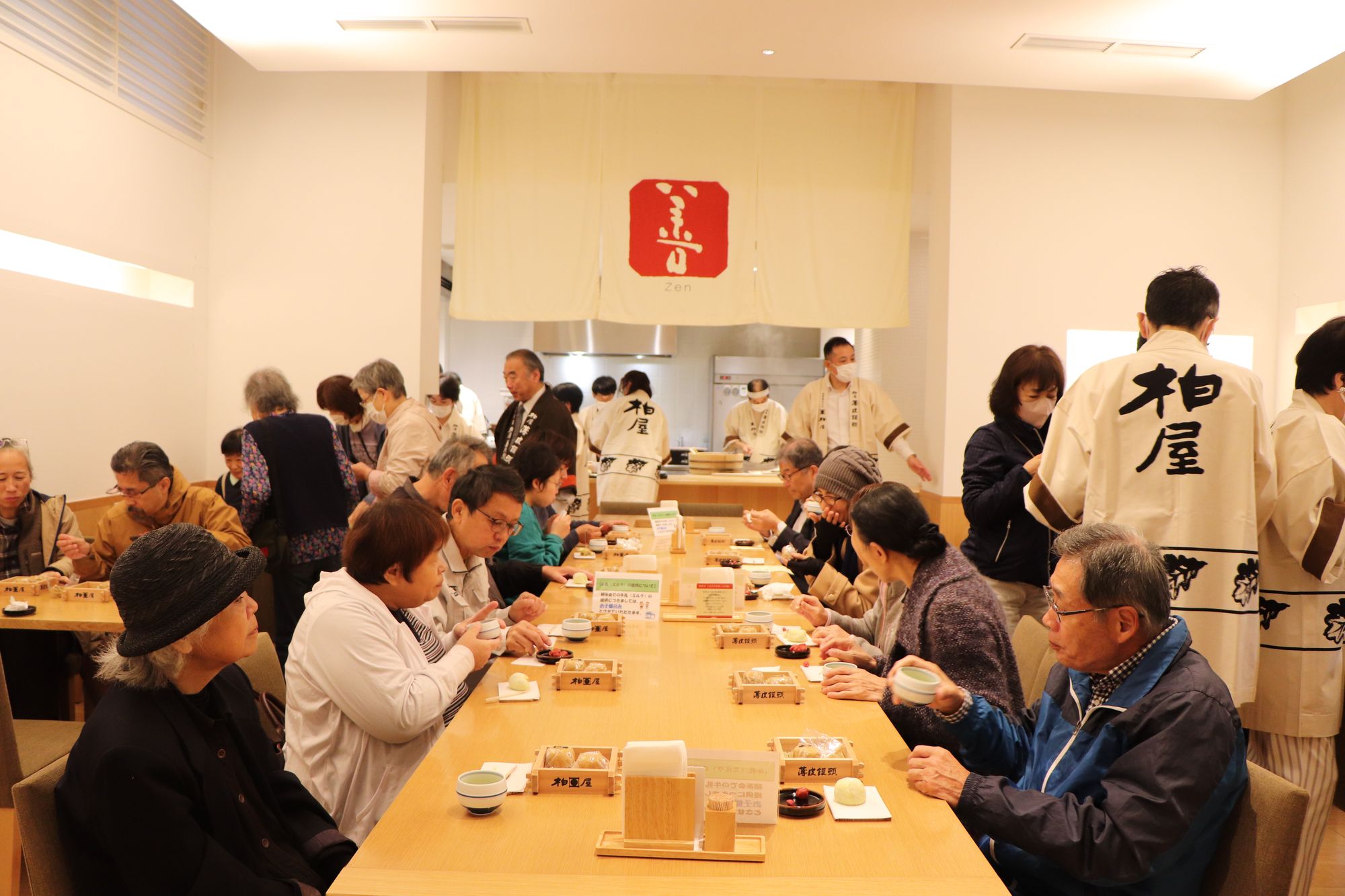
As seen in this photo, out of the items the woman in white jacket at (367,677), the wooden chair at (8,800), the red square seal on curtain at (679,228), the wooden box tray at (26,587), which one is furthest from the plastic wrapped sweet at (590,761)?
the red square seal on curtain at (679,228)

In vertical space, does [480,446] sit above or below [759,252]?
below

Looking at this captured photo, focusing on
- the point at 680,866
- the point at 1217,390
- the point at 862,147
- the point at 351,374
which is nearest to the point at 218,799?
the point at 680,866

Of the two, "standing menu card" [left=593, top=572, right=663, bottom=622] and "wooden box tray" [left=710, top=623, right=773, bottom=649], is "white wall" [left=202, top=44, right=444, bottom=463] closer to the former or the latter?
"standing menu card" [left=593, top=572, right=663, bottom=622]

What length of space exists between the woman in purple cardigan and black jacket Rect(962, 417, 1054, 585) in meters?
0.93

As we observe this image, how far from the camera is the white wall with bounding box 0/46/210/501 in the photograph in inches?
169

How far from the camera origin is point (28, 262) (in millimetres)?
4348

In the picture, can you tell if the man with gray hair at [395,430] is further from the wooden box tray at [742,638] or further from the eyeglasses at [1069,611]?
the eyeglasses at [1069,611]

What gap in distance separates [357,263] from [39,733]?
12.3ft

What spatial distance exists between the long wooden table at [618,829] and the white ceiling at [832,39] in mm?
3647

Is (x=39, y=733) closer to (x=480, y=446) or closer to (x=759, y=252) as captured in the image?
(x=480, y=446)

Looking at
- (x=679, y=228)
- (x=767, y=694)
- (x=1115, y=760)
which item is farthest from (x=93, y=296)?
(x=1115, y=760)

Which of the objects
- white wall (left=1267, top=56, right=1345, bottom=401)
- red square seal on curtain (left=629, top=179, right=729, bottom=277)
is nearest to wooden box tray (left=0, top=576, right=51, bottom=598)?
red square seal on curtain (left=629, top=179, right=729, bottom=277)

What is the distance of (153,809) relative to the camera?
140cm

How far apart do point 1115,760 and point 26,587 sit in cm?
359
